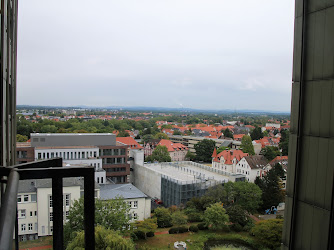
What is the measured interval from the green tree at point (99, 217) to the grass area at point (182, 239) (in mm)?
3576

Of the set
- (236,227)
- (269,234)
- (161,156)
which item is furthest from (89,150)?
(269,234)

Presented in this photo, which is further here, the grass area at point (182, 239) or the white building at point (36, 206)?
the grass area at point (182, 239)

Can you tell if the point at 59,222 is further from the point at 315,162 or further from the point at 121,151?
the point at 121,151

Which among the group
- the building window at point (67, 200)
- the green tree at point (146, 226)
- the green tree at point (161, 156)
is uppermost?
the building window at point (67, 200)

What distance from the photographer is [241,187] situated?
2569cm

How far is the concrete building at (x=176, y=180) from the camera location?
2653cm

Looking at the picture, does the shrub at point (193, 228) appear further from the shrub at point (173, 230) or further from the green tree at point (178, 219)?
the shrub at point (173, 230)

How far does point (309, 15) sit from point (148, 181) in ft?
96.3

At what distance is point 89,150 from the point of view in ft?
104

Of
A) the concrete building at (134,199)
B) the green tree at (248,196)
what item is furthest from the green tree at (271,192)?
the concrete building at (134,199)

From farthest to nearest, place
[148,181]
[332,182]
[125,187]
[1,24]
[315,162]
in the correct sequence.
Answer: [148,181] < [125,187] < [1,24] < [315,162] < [332,182]

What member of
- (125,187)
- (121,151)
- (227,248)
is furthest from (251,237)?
(121,151)

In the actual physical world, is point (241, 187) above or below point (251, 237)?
above

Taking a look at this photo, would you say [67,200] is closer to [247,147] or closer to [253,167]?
[253,167]
